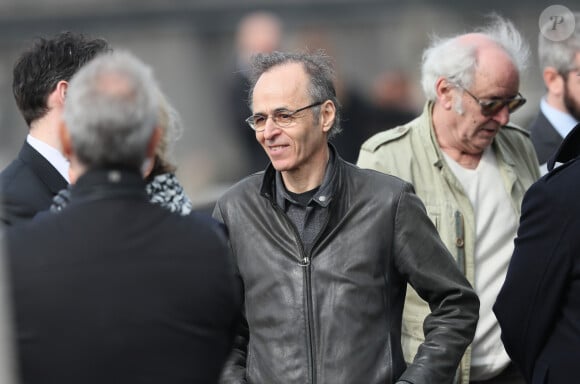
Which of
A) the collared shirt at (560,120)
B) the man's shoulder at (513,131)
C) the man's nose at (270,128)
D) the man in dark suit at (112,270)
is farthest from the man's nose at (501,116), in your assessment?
the man in dark suit at (112,270)

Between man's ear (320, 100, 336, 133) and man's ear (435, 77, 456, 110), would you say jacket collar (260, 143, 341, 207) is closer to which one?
man's ear (320, 100, 336, 133)

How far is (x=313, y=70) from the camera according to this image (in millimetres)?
4207

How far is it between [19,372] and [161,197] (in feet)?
2.62

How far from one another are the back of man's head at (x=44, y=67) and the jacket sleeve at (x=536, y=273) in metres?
1.65

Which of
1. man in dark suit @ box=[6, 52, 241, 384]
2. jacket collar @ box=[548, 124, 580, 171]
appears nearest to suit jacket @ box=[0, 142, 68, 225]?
man in dark suit @ box=[6, 52, 241, 384]

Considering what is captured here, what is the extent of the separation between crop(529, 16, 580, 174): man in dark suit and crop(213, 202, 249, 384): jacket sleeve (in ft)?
6.49

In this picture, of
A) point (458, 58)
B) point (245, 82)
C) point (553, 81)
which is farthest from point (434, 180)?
point (245, 82)

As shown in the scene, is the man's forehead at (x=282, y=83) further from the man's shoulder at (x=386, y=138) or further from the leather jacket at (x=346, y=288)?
the man's shoulder at (x=386, y=138)

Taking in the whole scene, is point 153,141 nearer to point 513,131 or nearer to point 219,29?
point 513,131

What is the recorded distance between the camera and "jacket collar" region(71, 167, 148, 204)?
2.98 meters

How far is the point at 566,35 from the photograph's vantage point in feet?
19.0

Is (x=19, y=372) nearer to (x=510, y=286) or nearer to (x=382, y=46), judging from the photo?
(x=510, y=286)

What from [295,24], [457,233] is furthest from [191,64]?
[457,233]

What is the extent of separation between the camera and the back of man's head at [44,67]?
13.4 ft
